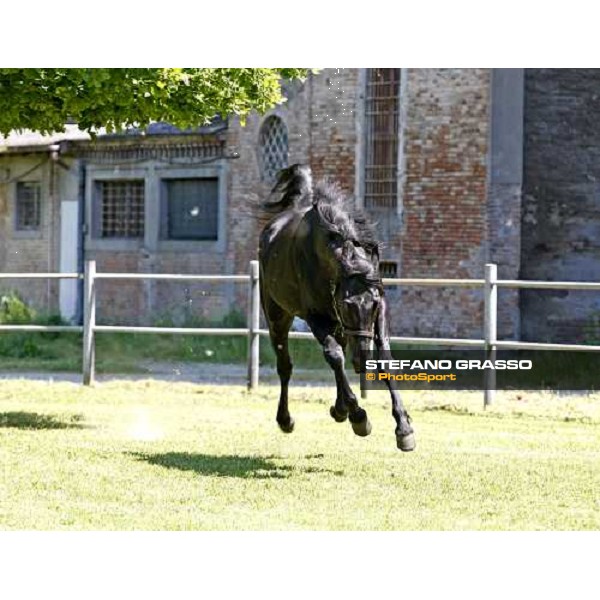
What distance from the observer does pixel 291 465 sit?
32.6 feet

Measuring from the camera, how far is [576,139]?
66.7 ft

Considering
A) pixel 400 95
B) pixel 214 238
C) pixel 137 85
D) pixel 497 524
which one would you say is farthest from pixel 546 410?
pixel 214 238

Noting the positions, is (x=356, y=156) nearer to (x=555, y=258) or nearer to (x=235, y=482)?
(x=555, y=258)

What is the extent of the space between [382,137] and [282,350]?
9.68 m

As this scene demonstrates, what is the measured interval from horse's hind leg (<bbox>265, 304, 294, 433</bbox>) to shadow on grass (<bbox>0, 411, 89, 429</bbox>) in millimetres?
2164

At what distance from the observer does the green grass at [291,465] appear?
784cm

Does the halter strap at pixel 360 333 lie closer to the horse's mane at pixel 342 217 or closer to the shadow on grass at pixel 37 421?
the horse's mane at pixel 342 217

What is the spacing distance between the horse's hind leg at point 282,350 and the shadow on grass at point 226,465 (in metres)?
1.05

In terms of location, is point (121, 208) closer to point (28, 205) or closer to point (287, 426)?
point (28, 205)

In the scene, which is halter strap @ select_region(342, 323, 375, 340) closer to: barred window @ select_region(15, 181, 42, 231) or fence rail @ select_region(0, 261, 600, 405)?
fence rail @ select_region(0, 261, 600, 405)

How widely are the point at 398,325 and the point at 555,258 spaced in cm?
255

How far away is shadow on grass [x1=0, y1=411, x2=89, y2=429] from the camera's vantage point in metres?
12.7

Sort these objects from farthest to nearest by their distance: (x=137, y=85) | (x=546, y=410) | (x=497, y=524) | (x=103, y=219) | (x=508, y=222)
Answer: (x=103, y=219)
(x=508, y=222)
(x=546, y=410)
(x=137, y=85)
(x=497, y=524)

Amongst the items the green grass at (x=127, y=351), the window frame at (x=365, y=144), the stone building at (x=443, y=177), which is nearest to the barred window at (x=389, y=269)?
the stone building at (x=443, y=177)
